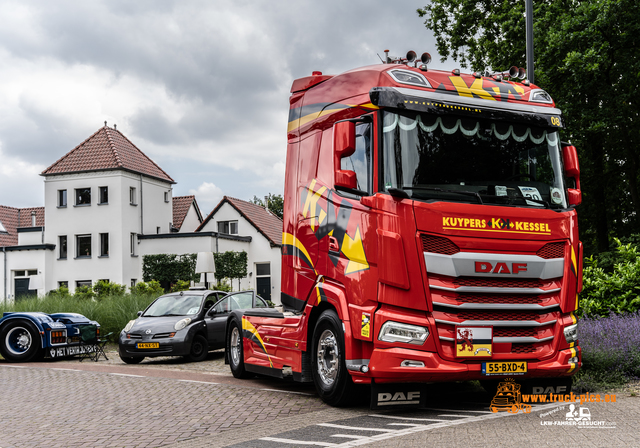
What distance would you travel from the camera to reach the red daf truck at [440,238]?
708 centimetres

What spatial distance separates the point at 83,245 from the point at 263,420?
128ft

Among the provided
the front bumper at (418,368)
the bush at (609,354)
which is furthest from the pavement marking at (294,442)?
the bush at (609,354)

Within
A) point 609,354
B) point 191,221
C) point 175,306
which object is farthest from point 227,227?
point 609,354

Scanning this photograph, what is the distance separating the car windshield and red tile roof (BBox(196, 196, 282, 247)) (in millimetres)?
30304

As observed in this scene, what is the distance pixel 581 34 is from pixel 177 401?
1612cm

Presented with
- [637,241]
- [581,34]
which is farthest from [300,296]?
[581,34]

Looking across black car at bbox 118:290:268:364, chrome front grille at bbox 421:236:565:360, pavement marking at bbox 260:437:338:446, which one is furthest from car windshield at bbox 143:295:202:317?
chrome front grille at bbox 421:236:565:360

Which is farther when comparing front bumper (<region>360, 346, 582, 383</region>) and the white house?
the white house

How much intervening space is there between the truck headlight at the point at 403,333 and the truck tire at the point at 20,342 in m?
11.1

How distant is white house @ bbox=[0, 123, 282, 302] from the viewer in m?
43.2

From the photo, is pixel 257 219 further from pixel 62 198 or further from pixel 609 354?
pixel 609 354

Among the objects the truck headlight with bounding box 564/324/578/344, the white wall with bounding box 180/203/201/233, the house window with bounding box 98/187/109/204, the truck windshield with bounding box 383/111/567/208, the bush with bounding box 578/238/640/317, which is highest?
the house window with bounding box 98/187/109/204

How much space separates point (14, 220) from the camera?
53.0 m

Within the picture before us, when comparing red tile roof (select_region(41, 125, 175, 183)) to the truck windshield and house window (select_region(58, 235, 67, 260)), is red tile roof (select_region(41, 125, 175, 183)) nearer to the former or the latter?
house window (select_region(58, 235, 67, 260))
